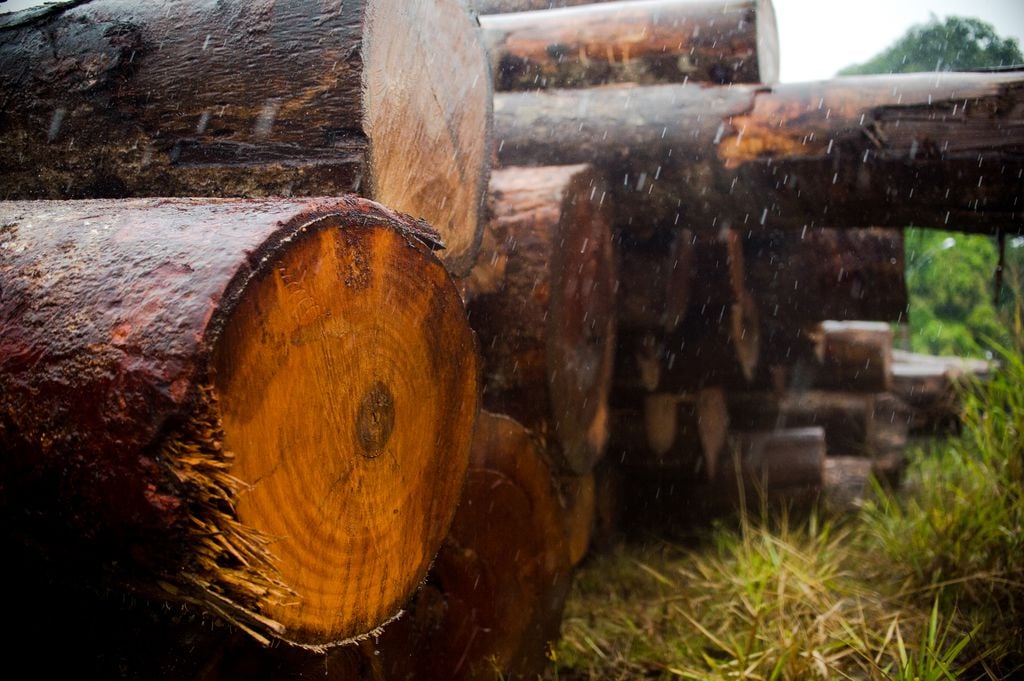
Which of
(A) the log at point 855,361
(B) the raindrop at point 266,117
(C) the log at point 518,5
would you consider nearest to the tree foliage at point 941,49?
(A) the log at point 855,361

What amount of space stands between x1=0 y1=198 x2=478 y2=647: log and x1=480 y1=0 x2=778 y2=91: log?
196 cm

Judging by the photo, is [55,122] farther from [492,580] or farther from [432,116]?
[492,580]

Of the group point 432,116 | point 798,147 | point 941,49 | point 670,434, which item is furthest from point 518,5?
point 941,49

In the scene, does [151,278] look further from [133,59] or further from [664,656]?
[664,656]

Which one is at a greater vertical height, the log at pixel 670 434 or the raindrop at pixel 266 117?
the raindrop at pixel 266 117

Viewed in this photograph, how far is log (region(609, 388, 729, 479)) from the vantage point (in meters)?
3.49

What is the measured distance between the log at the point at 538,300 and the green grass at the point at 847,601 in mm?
696

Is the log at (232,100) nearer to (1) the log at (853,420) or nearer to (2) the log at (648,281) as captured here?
(2) the log at (648,281)

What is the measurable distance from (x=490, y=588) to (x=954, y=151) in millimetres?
1830

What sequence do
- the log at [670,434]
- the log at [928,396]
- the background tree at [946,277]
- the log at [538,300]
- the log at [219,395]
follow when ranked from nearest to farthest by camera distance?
the log at [219,395] → the log at [538,300] → the log at [670,434] → the log at [928,396] → the background tree at [946,277]

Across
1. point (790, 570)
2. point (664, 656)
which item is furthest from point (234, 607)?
point (790, 570)

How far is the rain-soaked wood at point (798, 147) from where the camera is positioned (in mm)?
2311

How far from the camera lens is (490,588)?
199 cm

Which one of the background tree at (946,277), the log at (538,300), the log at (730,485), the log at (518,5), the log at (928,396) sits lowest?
the background tree at (946,277)
